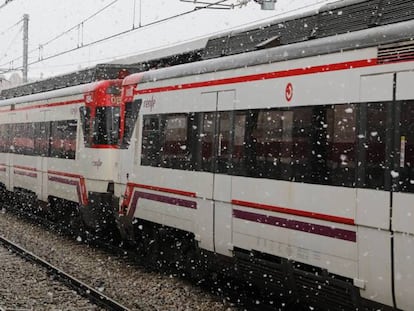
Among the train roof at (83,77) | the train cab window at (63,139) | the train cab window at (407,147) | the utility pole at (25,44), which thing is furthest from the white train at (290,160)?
the utility pole at (25,44)

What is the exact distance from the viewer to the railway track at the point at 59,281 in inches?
300

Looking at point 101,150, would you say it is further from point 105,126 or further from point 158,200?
point 158,200

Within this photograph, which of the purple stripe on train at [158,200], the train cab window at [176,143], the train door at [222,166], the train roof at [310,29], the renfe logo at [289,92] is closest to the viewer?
the train roof at [310,29]

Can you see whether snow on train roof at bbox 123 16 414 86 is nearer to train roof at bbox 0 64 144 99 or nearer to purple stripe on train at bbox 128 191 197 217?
purple stripe on train at bbox 128 191 197 217

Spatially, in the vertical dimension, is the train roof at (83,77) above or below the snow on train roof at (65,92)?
above

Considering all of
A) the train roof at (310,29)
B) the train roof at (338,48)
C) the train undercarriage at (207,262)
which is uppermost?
the train roof at (310,29)

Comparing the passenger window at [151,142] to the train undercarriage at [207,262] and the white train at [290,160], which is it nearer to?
the white train at [290,160]

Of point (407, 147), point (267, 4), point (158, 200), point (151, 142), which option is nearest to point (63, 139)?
point (151, 142)

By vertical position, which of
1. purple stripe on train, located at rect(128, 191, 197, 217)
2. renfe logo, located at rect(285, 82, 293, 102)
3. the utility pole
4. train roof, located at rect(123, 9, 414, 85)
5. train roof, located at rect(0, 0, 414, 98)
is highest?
the utility pole

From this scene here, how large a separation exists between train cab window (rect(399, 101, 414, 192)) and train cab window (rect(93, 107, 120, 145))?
7.05 m

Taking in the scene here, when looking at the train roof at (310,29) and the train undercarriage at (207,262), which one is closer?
the train roof at (310,29)

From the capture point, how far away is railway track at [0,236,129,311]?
7.62 metres

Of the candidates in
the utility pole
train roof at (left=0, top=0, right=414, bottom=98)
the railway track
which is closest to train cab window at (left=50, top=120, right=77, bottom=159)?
the railway track

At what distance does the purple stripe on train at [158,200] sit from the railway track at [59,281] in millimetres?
1384
